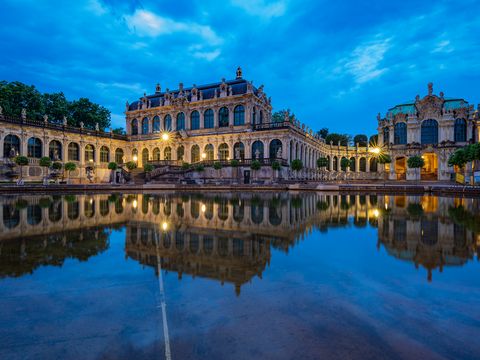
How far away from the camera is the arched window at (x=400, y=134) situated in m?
72.8

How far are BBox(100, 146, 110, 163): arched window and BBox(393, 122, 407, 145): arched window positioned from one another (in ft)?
226

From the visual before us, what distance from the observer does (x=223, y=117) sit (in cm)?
5806

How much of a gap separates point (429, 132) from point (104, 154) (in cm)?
7524

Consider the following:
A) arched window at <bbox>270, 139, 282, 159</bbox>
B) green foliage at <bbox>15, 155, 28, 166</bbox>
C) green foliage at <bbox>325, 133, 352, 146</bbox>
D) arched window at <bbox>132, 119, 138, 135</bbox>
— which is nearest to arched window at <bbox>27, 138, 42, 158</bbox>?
green foliage at <bbox>15, 155, 28, 166</bbox>

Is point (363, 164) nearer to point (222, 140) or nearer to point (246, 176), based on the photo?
point (222, 140)

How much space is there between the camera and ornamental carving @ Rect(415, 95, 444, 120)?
6856cm

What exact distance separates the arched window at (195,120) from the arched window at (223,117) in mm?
5329

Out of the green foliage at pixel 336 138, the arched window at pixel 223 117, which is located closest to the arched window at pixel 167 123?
the arched window at pixel 223 117

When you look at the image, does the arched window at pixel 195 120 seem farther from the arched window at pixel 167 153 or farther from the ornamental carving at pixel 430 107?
the ornamental carving at pixel 430 107

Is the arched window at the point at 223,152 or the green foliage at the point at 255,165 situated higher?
the arched window at the point at 223,152

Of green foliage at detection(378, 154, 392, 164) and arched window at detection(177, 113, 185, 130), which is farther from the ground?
arched window at detection(177, 113, 185, 130)

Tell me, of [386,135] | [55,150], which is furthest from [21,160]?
[386,135]

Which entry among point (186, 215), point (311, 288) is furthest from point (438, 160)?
point (311, 288)

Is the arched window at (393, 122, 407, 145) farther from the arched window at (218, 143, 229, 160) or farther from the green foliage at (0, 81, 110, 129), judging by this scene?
the green foliage at (0, 81, 110, 129)
